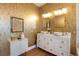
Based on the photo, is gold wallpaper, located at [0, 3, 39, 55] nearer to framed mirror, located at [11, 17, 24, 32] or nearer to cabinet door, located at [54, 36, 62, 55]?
framed mirror, located at [11, 17, 24, 32]

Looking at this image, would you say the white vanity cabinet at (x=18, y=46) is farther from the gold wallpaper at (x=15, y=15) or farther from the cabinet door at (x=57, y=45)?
the cabinet door at (x=57, y=45)

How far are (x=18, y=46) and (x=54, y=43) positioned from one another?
51 centimetres

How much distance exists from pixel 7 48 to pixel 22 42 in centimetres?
22

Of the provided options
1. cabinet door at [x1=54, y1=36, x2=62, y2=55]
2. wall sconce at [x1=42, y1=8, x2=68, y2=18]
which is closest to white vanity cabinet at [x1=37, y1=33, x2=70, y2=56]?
cabinet door at [x1=54, y1=36, x2=62, y2=55]

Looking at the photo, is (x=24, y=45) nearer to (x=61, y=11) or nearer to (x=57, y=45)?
(x=57, y=45)

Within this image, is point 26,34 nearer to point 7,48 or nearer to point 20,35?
point 20,35

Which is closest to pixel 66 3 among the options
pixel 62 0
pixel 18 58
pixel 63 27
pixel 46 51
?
pixel 62 0

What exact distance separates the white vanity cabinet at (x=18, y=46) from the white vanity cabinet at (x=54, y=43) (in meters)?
0.21

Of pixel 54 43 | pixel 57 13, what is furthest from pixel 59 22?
pixel 54 43

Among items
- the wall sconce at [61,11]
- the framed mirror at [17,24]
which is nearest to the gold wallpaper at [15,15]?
the framed mirror at [17,24]

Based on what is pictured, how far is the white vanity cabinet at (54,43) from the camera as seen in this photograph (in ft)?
4.29

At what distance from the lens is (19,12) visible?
1.34m

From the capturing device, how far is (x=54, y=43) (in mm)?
1355

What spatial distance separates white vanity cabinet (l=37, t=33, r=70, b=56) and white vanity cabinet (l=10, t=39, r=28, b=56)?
21cm
